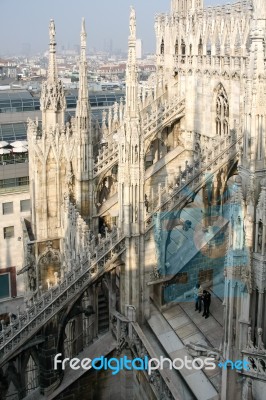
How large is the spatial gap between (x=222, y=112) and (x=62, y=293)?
12.9 metres

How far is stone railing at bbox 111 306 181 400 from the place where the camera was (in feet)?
57.2

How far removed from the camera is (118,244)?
20.9 metres

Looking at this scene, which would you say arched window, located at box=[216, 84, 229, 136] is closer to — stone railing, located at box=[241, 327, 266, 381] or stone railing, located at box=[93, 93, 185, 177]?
stone railing, located at box=[93, 93, 185, 177]

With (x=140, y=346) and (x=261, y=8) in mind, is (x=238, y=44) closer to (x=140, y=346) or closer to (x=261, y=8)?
(x=261, y=8)

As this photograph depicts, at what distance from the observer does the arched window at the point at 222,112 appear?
27127 millimetres

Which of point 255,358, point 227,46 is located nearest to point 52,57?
point 227,46

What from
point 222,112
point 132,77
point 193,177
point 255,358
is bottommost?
point 255,358

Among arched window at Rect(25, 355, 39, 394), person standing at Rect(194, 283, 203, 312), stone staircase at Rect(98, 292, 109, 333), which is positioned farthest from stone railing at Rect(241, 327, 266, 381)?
arched window at Rect(25, 355, 39, 394)

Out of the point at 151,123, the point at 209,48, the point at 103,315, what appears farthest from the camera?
the point at 151,123

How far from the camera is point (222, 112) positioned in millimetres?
27562

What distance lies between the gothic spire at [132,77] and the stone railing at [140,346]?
7972mm

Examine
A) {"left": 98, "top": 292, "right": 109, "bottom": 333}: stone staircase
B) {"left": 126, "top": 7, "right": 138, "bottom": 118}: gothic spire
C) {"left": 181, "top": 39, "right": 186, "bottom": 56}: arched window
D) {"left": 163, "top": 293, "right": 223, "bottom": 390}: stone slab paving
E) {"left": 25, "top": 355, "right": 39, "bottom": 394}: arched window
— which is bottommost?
{"left": 25, "top": 355, "right": 39, "bottom": 394}: arched window

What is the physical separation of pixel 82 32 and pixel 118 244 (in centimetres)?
1271

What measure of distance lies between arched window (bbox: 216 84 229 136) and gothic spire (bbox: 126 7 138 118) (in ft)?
26.2
